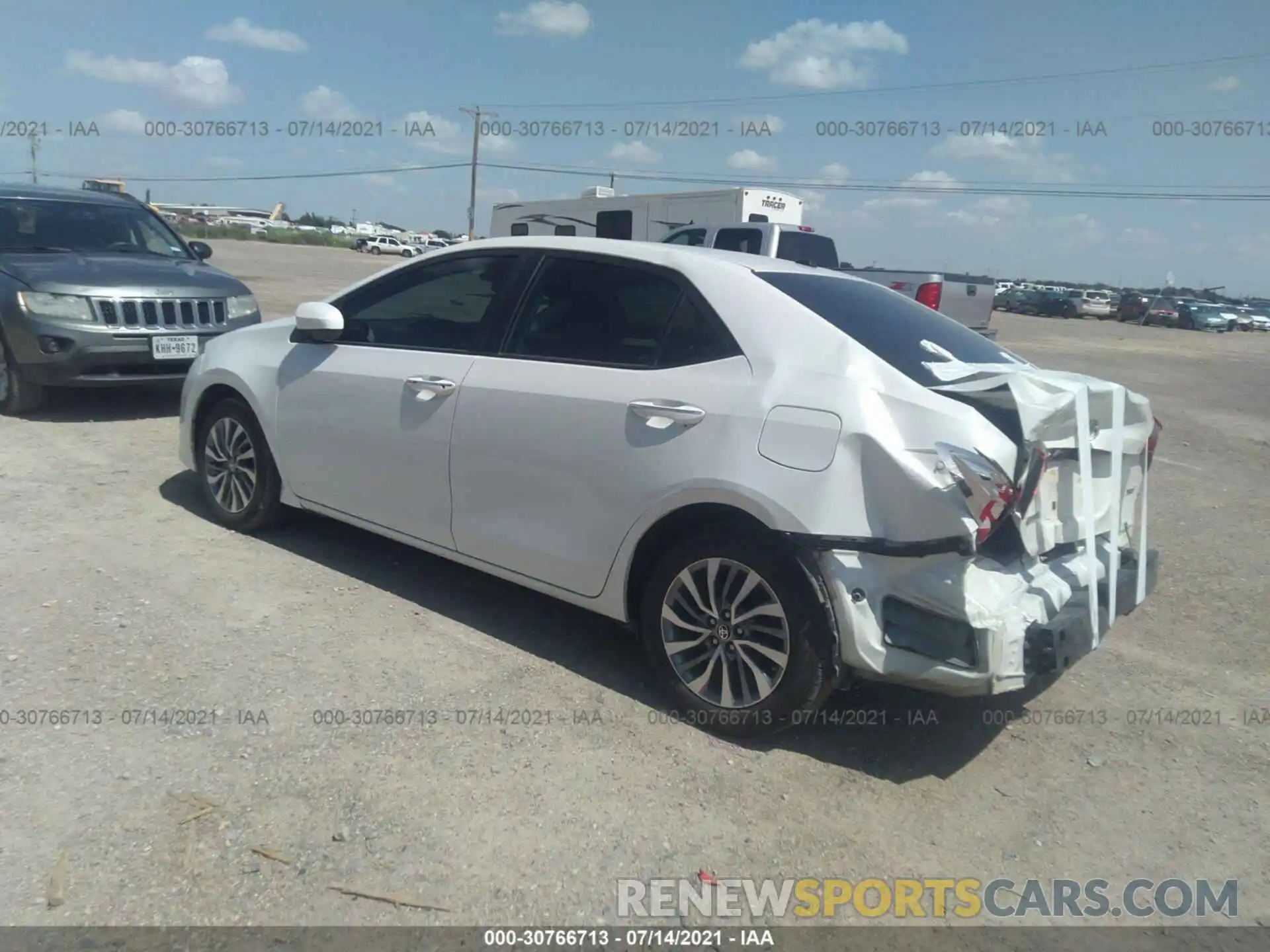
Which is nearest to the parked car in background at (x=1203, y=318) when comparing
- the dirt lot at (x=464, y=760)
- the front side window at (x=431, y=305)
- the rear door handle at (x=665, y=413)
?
the dirt lot at (x=464, y=760)

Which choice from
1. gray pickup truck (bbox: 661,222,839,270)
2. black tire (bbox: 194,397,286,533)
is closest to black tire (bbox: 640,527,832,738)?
black tire (bbox: 194,397,286,533)

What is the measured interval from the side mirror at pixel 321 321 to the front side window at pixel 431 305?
82mm

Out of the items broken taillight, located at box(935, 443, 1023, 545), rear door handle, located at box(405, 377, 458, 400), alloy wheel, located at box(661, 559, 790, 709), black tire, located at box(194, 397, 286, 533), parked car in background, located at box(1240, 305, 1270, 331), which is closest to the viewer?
broken taillight, located at box(935, 443, 1023, 545)

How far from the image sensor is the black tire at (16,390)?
7.46 meters

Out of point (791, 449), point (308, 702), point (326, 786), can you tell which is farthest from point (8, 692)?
point (791, 449)

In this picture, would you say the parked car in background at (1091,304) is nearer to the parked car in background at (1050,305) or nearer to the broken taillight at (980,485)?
the parked car in background at (1050,305)

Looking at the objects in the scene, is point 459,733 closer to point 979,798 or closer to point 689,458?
point 689,458

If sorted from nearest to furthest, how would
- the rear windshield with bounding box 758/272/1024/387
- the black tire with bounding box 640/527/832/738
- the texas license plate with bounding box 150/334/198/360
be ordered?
the black tire with bounding box 640/527/832/738 → the rear windshield with bounding box 758/272/1024/387 → the texas license plate with bounding box 150/334/198/360

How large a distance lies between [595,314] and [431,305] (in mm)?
969

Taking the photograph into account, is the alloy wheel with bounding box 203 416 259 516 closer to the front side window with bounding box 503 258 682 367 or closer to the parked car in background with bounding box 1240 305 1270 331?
the front side window with bounding box 503 258 682 367

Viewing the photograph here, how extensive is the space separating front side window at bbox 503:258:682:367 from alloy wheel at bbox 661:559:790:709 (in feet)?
2.86

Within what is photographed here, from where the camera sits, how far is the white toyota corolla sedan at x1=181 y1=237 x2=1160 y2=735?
3156 millimetres

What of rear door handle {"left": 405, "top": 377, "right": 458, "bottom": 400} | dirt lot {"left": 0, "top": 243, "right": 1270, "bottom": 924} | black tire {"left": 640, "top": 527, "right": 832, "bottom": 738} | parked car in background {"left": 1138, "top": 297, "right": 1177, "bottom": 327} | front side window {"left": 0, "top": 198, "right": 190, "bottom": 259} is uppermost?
parked car in background {"left": 1138, "top": 297, "right": 1177, "bottom": 327}

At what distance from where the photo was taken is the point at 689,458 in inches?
137
